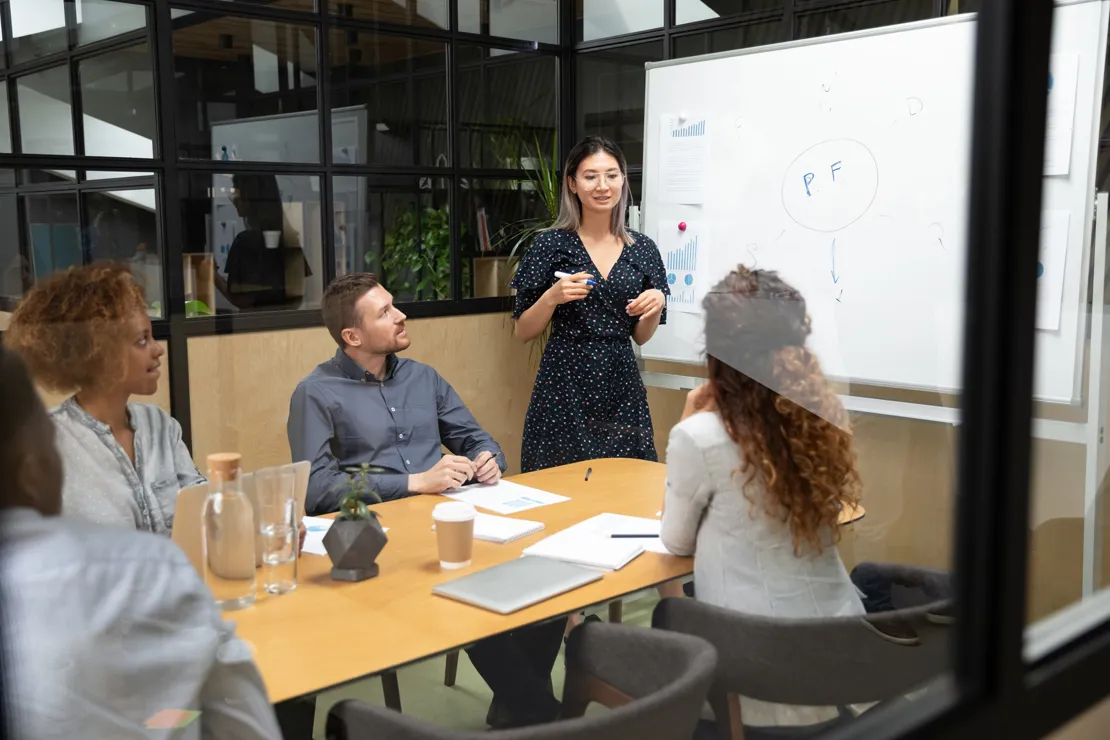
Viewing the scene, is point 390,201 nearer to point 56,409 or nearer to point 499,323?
point 499,323

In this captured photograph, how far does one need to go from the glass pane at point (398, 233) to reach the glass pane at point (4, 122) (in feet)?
7.04

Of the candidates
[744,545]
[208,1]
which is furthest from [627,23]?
[744,545]

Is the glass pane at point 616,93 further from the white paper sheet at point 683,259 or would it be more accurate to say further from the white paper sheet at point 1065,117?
the white paper sheet at point 1065,117

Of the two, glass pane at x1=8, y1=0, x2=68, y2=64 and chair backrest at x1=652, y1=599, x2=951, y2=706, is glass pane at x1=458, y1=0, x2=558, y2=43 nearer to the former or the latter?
glass pane at x1=8, y1=0, x2=68, y2=64

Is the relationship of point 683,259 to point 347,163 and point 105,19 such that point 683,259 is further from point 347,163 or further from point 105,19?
A: point 105,19

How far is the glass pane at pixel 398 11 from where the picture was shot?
3.54m

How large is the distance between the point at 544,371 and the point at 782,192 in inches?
37.3

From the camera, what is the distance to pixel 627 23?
12.5 feet

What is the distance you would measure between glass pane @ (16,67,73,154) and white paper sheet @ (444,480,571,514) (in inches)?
38.4

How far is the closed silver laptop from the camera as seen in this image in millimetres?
1439

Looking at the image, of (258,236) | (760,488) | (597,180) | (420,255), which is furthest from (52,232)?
(420,255)

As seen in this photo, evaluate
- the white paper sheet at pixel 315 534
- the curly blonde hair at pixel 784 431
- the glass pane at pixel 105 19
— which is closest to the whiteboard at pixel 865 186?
Result: the curly blonde hair at pixel 784 431

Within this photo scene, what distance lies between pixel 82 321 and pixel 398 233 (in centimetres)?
268

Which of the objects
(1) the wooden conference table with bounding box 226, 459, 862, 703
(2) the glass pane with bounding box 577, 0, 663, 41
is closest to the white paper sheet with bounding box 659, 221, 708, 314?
(2) the glass pane with bounding box 577, 0, 663, 41
